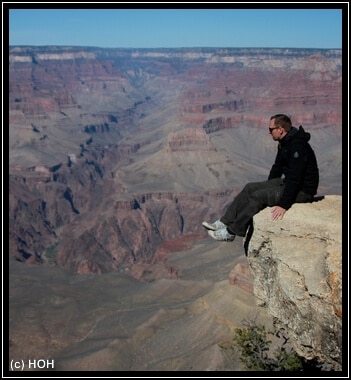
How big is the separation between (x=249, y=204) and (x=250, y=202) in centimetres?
5

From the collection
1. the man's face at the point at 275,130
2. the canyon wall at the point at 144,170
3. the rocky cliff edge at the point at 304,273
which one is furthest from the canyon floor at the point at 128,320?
the canyon wall at the point at 144,170

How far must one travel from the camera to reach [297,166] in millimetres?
11125

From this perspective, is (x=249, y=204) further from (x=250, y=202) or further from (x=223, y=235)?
(x=223, y=235)

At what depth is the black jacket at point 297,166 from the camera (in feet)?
36.6

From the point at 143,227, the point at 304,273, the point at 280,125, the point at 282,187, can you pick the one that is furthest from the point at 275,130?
the point at 143,227

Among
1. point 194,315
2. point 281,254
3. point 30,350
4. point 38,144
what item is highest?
point 38,144

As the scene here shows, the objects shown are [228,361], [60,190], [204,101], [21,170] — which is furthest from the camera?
[204,101]

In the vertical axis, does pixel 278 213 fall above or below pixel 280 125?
below

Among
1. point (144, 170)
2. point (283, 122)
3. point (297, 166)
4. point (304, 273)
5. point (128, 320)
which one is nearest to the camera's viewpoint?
point (304, 273)

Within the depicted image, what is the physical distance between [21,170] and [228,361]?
380 ft
